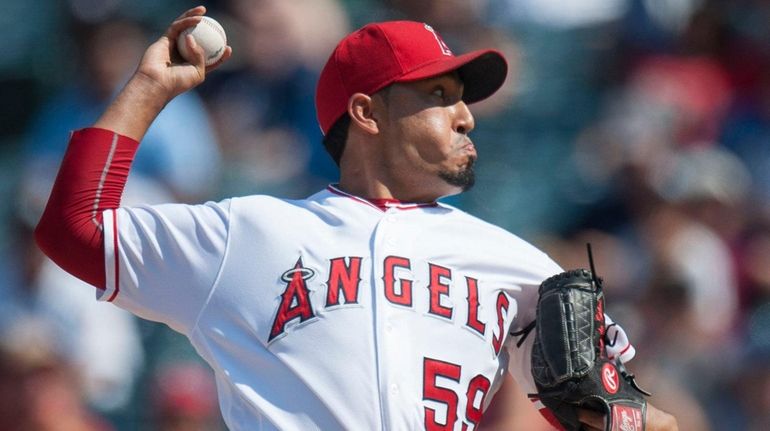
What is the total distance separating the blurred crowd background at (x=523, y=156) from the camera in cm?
533

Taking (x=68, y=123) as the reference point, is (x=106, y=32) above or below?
above

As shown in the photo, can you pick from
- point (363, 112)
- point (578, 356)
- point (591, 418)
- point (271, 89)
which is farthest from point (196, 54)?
point (271, 89)

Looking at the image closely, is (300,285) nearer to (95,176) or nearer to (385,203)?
(385,203)

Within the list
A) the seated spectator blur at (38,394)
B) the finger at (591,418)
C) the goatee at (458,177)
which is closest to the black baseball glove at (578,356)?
the finger at (591,418)

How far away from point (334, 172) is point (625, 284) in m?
1.49

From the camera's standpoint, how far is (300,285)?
116 inches

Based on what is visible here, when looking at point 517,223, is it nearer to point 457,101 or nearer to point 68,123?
point 68,123

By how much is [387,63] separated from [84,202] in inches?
36.6

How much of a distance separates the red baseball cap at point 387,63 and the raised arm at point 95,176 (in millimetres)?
577

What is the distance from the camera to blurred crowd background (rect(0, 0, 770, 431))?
533 cm

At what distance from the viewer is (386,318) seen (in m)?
2.93

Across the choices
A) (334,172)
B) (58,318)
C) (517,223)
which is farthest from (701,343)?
(58,318)

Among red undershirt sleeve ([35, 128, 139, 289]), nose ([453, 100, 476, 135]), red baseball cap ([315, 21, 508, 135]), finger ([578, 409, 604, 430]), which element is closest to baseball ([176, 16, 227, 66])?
red undershirt sleeve ([35, 128, 139, 289])

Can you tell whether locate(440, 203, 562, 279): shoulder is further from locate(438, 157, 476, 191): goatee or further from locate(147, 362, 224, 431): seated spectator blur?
locate(147, 362, 224, 431): seated spectator blur
